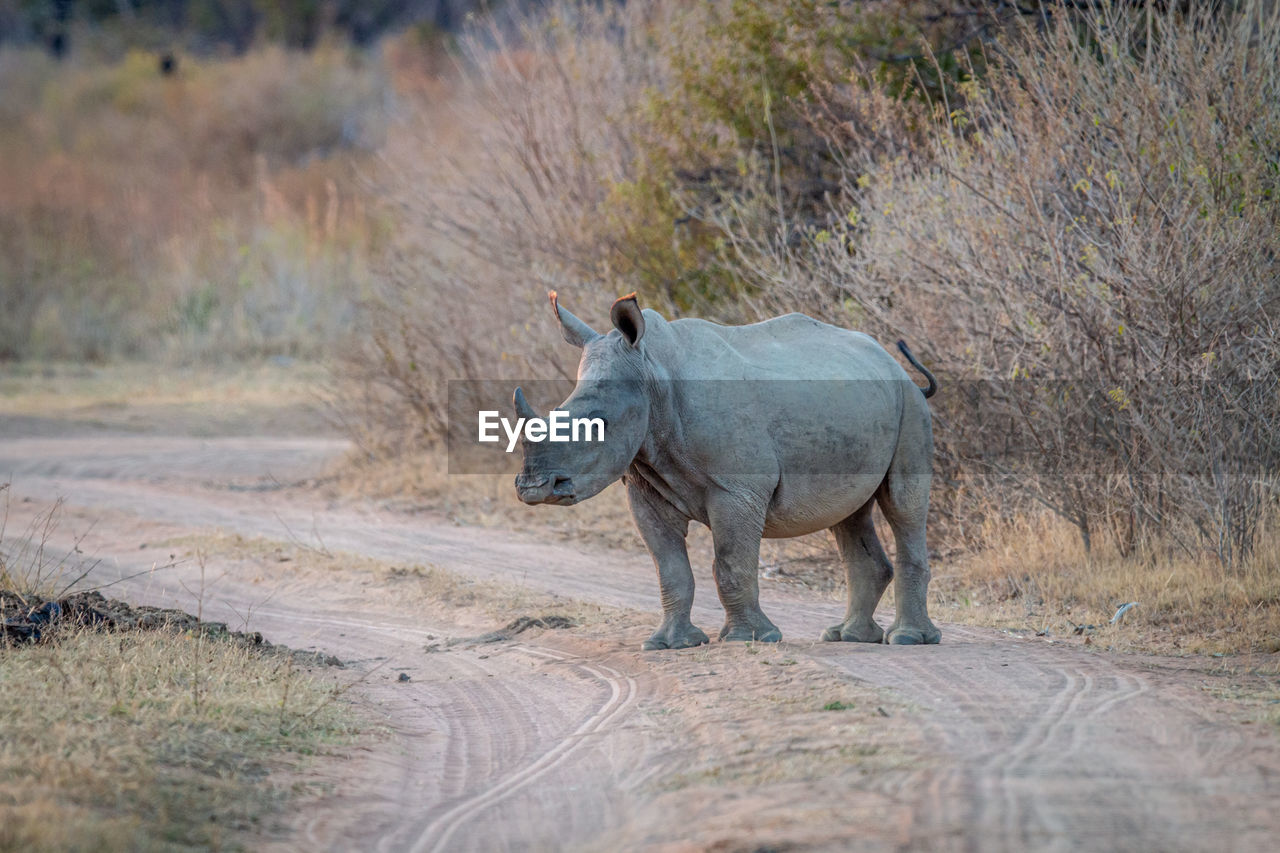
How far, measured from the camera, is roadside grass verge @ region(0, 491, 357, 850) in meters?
4.50

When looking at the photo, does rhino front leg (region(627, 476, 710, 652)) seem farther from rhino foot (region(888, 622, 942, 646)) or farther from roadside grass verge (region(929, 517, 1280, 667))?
roadside grass verge (region(929, 517, 1280, 667))

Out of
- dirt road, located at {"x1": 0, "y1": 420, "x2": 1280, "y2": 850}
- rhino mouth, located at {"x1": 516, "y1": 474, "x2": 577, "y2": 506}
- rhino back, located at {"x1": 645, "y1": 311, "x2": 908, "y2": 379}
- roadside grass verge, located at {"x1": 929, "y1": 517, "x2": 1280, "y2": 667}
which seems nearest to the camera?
dirt road, located at {"x1": 0, "y1": 420, "x2": 1280, "y2": 850}

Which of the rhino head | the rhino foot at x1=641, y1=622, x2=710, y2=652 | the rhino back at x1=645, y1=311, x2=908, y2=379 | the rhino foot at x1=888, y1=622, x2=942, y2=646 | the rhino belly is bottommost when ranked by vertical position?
the rhino foot at x1=641, y1=622, x2=710, y2=652

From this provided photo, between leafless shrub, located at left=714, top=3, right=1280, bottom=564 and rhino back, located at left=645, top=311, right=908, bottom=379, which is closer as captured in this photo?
rhino back, located at left=645, top=311, right=908, bottom=379

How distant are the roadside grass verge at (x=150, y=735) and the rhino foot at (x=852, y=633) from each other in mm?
2615

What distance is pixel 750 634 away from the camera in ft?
23.1

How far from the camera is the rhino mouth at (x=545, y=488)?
632cm

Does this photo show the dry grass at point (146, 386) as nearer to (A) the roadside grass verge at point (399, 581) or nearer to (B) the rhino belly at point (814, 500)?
(A) the roadside grass verge at point (399, 581)

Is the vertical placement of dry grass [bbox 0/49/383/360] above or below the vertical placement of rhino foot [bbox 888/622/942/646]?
above

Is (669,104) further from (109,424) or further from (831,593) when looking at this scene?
(109,424)

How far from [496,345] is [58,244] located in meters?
17.3

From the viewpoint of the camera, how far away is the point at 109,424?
66.5 ft

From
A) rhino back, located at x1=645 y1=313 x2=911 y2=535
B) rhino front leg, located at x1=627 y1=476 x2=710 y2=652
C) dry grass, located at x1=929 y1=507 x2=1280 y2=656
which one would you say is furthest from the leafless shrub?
rhino front leg, located at x1=627 y1=476 x2=710 y2=652

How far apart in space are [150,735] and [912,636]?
3864 mm
